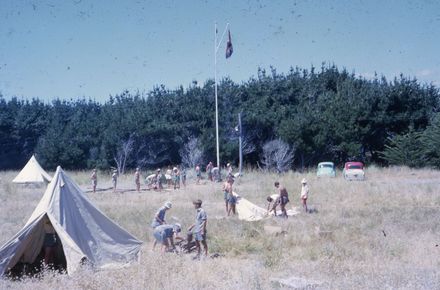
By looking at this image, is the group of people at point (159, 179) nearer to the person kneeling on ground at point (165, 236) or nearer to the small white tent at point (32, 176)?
the small white tent at point (32, 176)

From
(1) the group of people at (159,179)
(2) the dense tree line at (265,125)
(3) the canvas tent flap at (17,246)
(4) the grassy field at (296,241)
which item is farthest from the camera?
(2) the dense tree line at (265,125)

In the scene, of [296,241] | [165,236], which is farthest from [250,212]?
[165,236]

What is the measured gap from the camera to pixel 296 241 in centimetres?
1335

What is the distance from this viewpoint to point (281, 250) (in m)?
12.2

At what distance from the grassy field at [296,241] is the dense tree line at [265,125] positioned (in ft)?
49.2

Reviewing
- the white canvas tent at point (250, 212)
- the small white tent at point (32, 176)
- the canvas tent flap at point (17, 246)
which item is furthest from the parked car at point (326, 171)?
the canvas tent flap at point (17, 246)

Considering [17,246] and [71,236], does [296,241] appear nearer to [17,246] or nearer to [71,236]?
[71,236]

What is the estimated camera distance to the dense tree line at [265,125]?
40.2 m

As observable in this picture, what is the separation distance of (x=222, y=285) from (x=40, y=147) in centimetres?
4068

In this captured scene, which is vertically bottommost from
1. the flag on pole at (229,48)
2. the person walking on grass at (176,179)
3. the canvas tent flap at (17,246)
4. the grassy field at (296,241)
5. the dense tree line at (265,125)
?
the grassy field at (296,241)

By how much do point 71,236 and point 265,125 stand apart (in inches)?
1300

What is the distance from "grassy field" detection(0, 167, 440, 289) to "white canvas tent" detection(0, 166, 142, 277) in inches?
Result: 21.6

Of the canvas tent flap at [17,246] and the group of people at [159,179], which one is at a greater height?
the group of people at [159,179]

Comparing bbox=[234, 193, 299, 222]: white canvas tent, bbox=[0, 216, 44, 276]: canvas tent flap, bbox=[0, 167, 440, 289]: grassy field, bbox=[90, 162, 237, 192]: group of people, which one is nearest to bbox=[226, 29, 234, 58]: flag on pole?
bbox=[90, 162, 237, 192]: group of people
